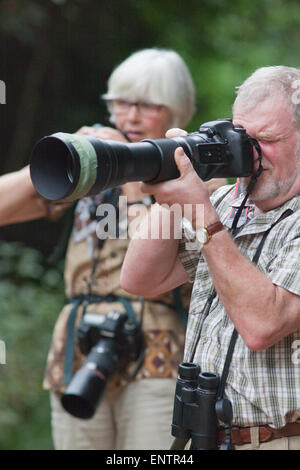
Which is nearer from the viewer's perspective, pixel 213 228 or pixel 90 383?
pixel 213 228

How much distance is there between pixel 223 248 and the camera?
5.43ft

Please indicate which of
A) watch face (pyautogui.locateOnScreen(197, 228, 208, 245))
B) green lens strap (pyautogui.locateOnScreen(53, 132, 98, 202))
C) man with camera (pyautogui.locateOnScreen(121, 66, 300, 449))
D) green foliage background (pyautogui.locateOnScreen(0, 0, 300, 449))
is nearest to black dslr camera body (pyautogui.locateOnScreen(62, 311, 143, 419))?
man with camera (pyautogui.locateOnScreen(121, 66, 300, 449))

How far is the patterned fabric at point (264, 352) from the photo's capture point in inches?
66.2

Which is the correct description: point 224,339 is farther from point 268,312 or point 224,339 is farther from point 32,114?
point 32,114

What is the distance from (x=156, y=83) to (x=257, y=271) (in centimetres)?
144

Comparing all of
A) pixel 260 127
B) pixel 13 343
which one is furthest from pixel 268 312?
pixel 13 343

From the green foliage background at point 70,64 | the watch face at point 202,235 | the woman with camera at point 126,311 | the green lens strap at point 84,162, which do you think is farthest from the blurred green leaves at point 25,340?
the green lens strap at point 84,162

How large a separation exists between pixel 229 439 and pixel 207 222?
499 mm

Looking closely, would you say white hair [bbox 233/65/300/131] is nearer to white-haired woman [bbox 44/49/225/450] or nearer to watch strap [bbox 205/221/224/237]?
watch strap [bbox 205/221/224/237]

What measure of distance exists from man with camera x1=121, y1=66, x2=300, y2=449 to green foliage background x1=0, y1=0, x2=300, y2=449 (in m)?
3.08

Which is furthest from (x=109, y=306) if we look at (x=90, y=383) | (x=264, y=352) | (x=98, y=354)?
(x=264, y=352)

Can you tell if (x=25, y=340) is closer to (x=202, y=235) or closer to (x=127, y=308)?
(x=127, y=308)

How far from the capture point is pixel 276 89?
5.93 ft

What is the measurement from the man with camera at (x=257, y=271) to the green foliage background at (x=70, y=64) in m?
3.08
